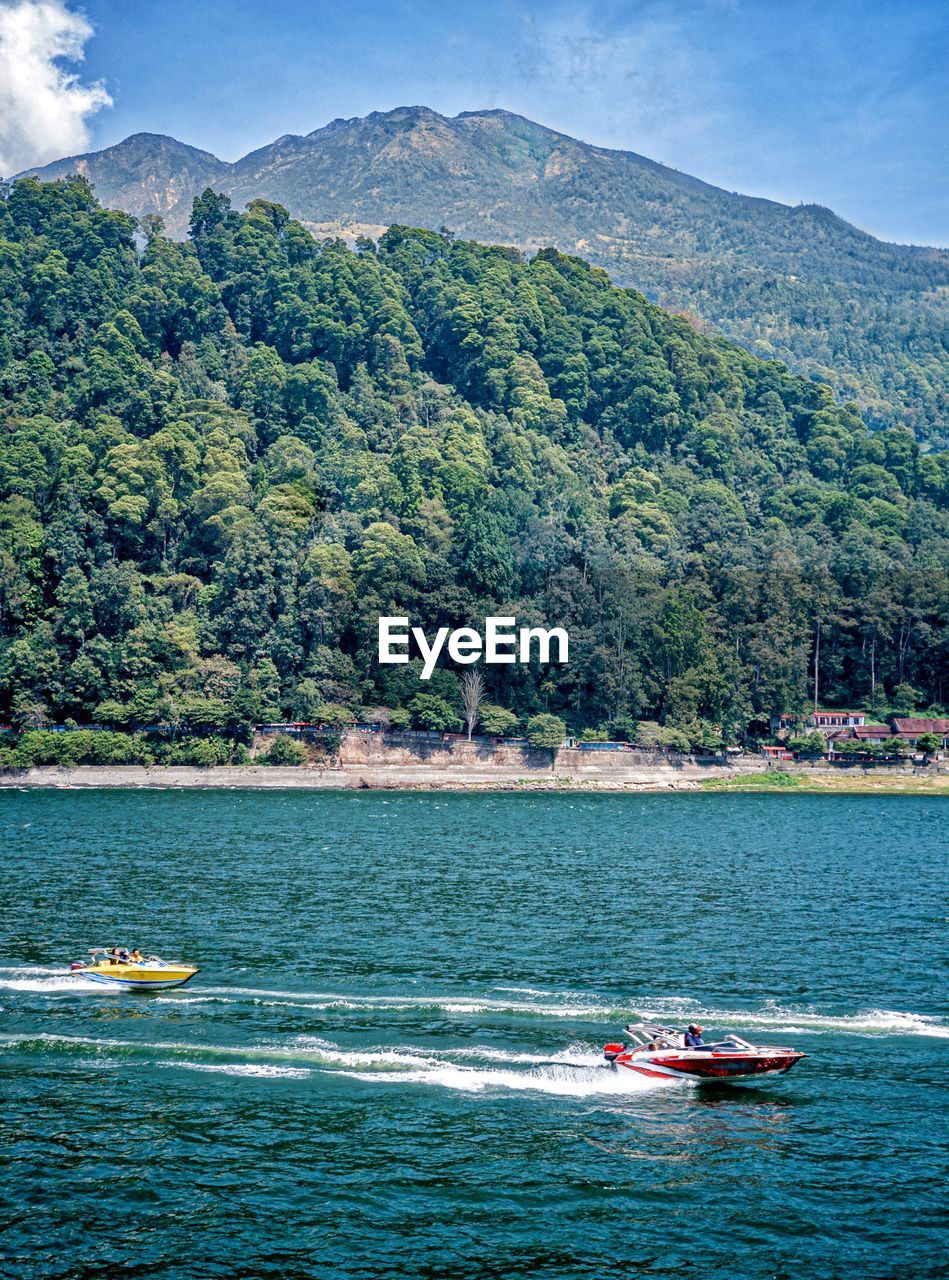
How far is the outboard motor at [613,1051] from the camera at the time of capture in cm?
2998

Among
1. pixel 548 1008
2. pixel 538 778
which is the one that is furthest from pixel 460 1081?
pixel 538 778

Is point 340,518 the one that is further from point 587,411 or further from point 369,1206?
point 369,1206

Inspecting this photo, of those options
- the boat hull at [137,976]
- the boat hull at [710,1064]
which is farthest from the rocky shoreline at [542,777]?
the boat hull at [710,1064]

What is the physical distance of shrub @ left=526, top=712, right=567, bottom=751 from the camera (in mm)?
107500

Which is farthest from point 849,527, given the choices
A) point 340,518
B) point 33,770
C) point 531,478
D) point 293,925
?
point 293,925

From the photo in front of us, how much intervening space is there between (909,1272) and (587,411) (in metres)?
169

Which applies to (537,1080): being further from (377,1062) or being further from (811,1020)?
(811,1020)

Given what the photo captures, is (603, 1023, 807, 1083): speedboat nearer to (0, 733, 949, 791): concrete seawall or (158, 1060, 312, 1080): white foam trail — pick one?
(158, 1060, 312, 1080): white foam trail

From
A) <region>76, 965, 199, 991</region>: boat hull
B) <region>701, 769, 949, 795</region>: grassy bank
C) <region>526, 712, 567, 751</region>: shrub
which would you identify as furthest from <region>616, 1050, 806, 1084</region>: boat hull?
<region>701, 769, 949, 795</region>: grassy bank

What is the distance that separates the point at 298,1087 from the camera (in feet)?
95.1

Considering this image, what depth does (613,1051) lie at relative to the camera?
30.1 metres

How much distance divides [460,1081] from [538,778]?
79.0m

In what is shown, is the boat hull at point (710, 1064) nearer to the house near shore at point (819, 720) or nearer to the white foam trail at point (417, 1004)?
the white foam trail at point (417, 1004)

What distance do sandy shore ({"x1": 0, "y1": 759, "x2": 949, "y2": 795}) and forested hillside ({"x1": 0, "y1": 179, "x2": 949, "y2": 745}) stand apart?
3872 millimetres
